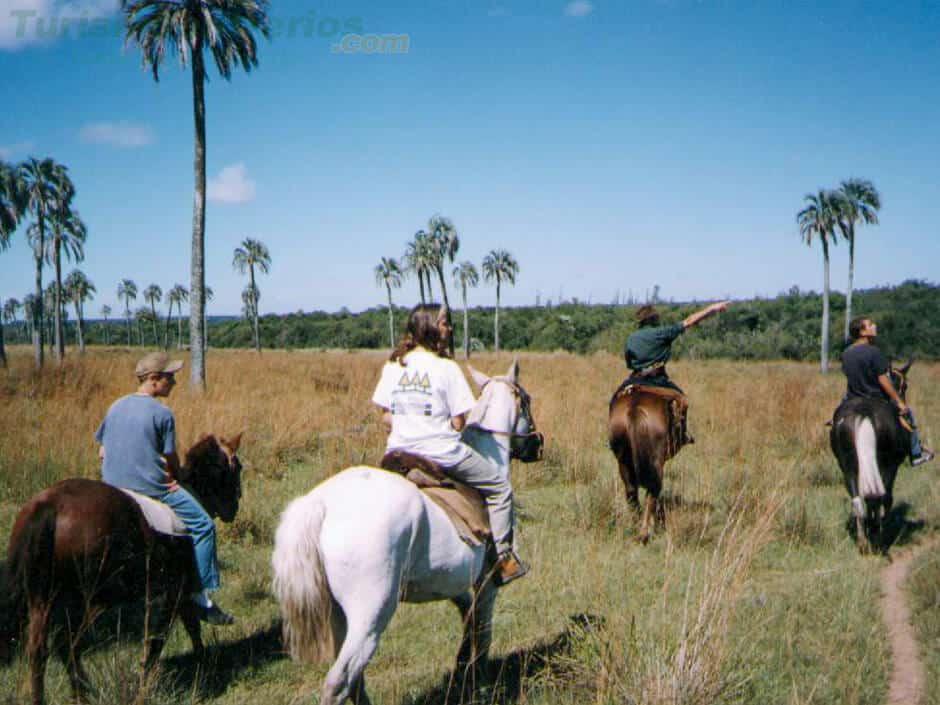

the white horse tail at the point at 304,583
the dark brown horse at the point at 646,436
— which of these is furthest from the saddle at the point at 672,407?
the white horse tail at the point at 304,583

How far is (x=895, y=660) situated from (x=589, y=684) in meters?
2.34

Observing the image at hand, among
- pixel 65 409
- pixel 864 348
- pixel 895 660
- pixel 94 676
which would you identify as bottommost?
pixel 895 660

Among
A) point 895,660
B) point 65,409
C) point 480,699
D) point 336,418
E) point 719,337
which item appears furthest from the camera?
point 719,337

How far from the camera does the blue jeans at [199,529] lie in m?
3.79

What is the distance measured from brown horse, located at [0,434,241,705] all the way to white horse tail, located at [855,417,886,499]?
6.03m

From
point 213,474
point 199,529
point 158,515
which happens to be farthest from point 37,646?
point 213,474

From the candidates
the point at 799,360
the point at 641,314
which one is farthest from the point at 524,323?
the point at 641,314

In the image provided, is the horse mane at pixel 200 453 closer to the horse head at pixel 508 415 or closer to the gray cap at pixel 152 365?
the gray cap at pixel 152 365

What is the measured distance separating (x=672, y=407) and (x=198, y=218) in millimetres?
13408

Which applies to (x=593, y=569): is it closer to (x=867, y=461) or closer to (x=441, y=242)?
(x=867, y=461)

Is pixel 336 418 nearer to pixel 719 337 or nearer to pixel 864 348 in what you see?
pixel 864 348

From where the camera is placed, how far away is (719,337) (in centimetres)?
4884

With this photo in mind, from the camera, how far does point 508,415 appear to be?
372 cm

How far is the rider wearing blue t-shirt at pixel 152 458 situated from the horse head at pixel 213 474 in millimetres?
220
